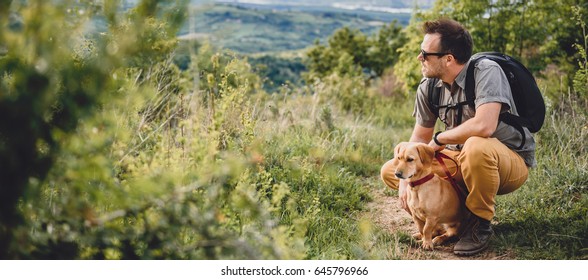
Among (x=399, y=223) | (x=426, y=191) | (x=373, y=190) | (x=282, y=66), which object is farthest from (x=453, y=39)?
(x=282, y=66)

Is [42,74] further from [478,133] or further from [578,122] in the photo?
[578,122]

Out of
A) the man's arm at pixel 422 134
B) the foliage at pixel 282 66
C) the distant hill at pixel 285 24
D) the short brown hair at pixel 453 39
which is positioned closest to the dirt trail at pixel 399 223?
the man's arm at pixel 422 134

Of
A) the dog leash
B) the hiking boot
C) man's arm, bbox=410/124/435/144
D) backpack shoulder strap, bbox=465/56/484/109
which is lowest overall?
the hiking boot

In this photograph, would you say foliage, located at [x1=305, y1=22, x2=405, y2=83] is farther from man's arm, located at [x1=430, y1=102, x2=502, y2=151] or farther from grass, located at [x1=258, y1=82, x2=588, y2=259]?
man's arm, located at [x1=430, y1=102, x2=502, y2=151]

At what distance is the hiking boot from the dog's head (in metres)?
0.60

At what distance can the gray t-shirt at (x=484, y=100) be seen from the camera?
354cm

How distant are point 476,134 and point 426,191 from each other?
53 centimetres

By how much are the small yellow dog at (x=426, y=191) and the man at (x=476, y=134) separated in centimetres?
13

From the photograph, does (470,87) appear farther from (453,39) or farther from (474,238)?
(474,238)

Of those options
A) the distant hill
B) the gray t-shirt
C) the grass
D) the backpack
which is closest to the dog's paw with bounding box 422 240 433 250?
the grass

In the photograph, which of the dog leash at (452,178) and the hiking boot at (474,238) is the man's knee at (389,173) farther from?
the hiking boot at (474,238)

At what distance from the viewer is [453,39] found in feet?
12.2

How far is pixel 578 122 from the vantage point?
219 inches

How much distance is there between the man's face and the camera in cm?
374
